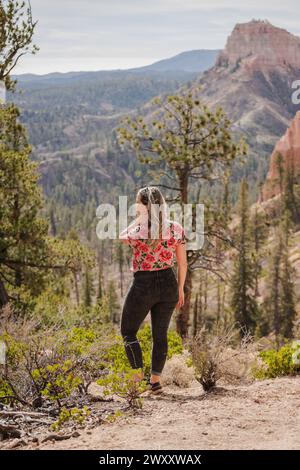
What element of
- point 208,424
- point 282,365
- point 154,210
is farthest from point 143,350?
point 208,424

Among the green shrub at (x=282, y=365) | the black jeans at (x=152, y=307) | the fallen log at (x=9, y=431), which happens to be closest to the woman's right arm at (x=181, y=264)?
the black jeans at (x=152, y=307)

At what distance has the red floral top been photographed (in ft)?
17.1

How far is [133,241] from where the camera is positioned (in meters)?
5.23

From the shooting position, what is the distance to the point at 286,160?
7400 centimetres

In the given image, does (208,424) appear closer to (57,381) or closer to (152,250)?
(57,381)

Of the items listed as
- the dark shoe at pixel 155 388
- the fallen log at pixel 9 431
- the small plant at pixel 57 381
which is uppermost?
the small plant at pixel 57 381

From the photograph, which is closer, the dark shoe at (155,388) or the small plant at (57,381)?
the small plant at (57,381)

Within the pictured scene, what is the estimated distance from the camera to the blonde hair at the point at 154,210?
512 centimetres

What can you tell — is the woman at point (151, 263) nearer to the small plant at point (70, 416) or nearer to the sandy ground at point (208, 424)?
the sandy ground at point (208, 424)

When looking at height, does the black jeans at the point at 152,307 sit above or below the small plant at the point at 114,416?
above

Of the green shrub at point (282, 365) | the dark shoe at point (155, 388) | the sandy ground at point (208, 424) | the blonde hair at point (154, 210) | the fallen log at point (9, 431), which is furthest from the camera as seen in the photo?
the green shrub at point (282, 365)

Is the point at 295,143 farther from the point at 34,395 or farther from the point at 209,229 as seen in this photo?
the point at 34,395

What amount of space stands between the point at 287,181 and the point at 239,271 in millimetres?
33380

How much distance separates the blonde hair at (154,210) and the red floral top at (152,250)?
2.6 inches
